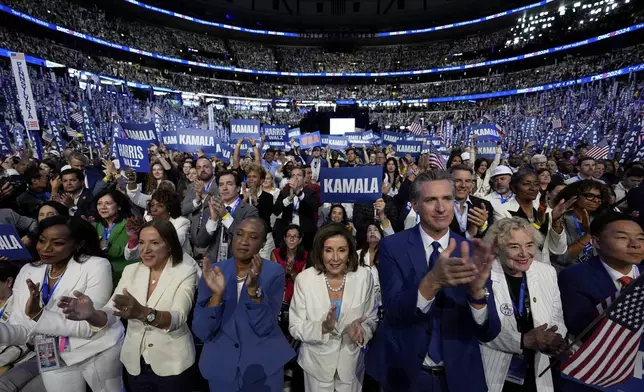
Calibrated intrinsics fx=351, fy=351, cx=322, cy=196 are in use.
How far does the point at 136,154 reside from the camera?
6336 mm

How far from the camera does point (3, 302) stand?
306 cm

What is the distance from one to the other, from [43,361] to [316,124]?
117ft

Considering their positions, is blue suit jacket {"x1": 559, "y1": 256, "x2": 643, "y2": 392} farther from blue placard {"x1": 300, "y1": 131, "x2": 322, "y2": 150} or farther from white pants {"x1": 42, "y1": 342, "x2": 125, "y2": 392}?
Result: blue placard {"x1": 300, "y1": 131, "x2": 322, "y2": 150}

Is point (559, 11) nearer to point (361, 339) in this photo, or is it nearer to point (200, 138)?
point (200, 138)

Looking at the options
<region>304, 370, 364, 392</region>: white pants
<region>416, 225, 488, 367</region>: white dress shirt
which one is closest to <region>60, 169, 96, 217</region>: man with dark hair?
<region>304, 370, 364, 392</region>: white pants

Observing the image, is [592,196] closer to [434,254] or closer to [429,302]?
[434,254]

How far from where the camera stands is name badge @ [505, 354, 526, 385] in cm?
256

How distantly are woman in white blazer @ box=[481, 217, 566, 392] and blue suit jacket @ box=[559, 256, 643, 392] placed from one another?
79 mm

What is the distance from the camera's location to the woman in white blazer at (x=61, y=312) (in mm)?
2572

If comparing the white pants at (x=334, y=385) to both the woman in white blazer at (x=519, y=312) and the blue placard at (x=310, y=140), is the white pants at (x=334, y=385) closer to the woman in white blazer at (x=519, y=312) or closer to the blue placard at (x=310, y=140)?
the woman in white blazer at (x=519, y=312)

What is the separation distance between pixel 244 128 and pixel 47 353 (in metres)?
7.45

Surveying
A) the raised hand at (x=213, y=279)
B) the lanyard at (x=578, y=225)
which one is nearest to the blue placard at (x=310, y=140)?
the lanyard at (x=578, y=225)

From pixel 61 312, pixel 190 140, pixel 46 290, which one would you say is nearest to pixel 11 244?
pixel 46 290

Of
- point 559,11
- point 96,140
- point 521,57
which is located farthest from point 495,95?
point 96,140
